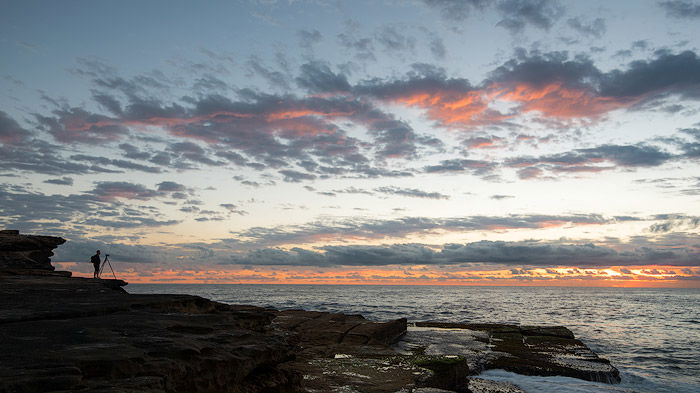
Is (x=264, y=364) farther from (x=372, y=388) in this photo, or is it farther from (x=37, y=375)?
(x=37, y=375)

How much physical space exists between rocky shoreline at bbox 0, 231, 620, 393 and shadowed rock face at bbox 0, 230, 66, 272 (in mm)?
112

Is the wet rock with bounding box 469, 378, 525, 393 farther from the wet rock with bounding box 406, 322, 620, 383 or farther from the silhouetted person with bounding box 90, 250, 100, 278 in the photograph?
the silhouetted person with bounding box 90, 250, 100, 278

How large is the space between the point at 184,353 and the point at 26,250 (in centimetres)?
2396

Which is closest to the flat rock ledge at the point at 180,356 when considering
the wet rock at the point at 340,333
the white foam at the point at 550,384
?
the wet rock at the point at 340,333

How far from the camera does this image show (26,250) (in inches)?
1054

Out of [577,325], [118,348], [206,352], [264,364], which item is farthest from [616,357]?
[118,348]

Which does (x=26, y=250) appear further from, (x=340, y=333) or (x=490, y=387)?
(x=490, y=387)

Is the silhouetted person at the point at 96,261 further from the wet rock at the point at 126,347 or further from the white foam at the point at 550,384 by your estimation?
the white foam at the point at 550,384

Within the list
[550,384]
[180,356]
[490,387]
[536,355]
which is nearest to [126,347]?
[180,356]

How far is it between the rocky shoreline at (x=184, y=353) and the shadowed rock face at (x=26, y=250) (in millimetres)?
112

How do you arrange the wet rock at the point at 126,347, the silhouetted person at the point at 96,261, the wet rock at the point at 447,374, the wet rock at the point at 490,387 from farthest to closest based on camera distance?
the silhouetted person at the point at 96,261, the wet rock at the point at 490,387, the wet rock at the point at 447,374, the wet rock at the point at 126,347

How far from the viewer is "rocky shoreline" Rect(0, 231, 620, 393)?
7598 mm

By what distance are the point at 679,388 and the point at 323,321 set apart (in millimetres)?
21337

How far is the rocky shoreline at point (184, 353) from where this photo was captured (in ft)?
24.9
